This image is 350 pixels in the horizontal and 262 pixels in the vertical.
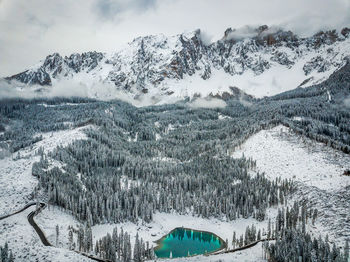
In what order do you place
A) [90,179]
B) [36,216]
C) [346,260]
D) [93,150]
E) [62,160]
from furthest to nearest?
[93,150]
[62,160]
[90,179]
[36,216]
[346,260]

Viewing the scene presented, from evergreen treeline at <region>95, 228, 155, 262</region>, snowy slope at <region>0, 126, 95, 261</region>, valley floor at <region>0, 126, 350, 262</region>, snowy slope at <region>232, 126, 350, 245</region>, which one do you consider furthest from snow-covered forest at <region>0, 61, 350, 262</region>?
snowy slope at <region>0, 126, 95, 261</region>

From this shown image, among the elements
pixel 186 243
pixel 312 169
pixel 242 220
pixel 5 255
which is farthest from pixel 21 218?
pixel 312 169

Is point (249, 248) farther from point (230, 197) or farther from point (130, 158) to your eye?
point (130, 158)

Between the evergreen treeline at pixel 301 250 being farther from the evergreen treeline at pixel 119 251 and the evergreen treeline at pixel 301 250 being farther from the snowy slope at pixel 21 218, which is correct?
the snowy slope at pixel 21 218

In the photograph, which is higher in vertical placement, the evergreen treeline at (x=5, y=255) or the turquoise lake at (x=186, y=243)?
the evergreen treeline at (x=5, y=255)

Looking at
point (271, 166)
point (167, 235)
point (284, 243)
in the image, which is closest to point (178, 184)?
point (167, 235)

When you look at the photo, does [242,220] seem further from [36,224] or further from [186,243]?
[36,224]

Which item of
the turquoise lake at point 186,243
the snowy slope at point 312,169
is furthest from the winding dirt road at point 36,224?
the snowy slope at point 312,169

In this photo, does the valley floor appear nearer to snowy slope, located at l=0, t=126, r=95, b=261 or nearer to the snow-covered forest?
snowy slope, located at l=0, t=126, r=95, b=261

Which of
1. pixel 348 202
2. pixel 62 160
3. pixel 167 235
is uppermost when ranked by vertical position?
pixel 62 160
